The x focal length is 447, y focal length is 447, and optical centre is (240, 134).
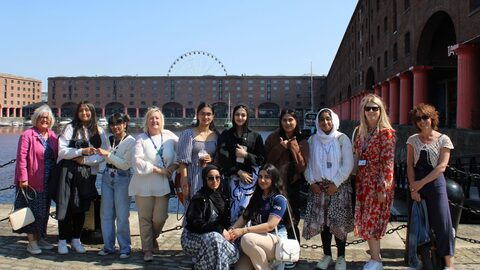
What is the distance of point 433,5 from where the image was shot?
20.2 m

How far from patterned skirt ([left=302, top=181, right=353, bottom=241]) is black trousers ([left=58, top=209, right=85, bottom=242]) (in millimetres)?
3189

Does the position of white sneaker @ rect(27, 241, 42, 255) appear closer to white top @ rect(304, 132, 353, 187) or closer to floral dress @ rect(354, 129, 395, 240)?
white top @ rect(304, 132, 353, 187)

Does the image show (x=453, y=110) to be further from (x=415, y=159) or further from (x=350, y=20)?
(x=350, y=20)

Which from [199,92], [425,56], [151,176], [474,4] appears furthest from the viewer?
[199,92]

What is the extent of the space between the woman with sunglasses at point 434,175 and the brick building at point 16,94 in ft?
435

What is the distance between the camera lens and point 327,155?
5.38 m

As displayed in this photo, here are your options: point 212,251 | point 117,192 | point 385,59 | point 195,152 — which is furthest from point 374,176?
point 385,59

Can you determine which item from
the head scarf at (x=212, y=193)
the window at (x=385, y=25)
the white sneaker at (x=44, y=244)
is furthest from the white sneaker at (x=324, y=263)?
the window at (x=385, y=25)

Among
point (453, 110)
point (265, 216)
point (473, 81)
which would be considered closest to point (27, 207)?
point (265, 216)

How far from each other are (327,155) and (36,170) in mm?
3960

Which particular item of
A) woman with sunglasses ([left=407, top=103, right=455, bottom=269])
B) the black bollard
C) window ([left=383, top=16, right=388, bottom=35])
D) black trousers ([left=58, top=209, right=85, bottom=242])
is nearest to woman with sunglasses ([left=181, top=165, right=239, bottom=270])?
black trousers ([left=58, top=209, right=85, bottom=242])

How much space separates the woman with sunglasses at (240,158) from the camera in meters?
5.52

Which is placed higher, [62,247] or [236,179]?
[236,179]

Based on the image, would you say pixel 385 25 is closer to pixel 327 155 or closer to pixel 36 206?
pixel 327 155
